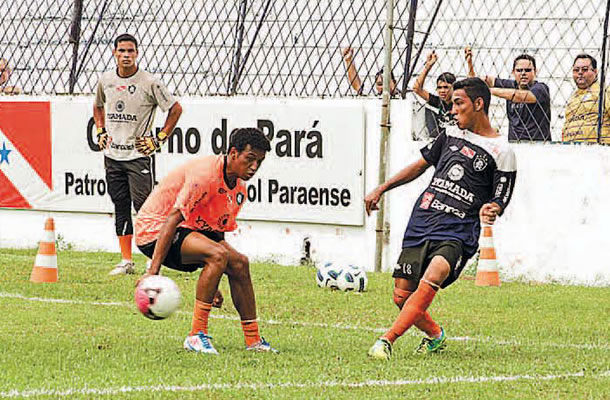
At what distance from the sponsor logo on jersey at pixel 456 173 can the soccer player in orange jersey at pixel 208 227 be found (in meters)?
1.12

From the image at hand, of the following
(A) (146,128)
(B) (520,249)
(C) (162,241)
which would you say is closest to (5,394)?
(C) (162,241)

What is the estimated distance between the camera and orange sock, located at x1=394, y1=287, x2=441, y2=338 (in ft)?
26.0

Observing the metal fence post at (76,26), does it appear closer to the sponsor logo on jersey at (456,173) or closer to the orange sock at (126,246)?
the orange sock at (126,246)

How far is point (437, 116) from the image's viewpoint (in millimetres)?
13484

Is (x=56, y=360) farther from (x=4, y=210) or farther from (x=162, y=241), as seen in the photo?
(x=4, y=210)

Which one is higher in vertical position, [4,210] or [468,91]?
[468,91]

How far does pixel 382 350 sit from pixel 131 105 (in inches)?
221

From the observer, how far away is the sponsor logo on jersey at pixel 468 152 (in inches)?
313

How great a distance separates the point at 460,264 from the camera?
312 inches

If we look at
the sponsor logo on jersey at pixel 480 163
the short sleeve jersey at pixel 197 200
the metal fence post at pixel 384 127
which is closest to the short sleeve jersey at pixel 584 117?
the metal fence post at pixel 384 127

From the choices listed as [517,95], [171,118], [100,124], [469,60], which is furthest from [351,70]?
[100,124]

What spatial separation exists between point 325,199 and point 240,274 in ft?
19.6

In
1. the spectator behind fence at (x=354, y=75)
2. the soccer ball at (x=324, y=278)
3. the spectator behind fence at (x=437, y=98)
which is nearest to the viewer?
the soccer ball at (x=324, y=278)

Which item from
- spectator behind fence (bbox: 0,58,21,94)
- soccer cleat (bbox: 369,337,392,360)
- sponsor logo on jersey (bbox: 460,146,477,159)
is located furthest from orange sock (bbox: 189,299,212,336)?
spectator behind fence (bbox: 0,58,21,94)
